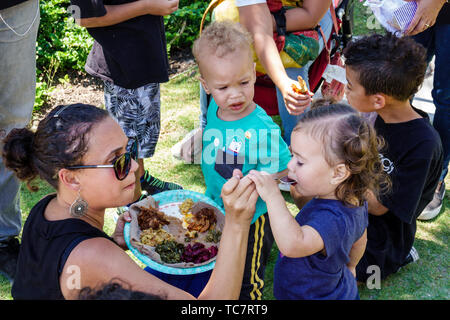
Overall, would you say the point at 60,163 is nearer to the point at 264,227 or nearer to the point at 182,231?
the point at 182,231

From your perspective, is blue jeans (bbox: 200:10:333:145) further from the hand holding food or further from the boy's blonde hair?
the boy's blonde hair

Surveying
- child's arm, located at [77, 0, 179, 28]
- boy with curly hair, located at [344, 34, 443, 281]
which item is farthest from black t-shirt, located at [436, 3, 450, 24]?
child's arm, located at [77, 0, 179, 28]

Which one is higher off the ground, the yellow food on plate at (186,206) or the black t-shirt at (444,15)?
the black t-shirt at (444,15)

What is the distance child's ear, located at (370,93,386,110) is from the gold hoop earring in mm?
1803

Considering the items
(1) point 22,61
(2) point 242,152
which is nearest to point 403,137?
(2) point 242,152

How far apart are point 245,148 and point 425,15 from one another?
1.69 m

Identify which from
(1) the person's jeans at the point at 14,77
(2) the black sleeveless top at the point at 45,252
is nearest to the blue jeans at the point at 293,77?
(1) the person's jeans at the point at 14,77

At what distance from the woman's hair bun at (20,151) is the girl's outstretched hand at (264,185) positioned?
1.04 meters

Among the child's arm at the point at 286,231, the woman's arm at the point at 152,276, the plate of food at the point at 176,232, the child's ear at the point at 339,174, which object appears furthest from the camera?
the plate of food at the point at 176,232

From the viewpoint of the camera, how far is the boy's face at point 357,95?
2.76m

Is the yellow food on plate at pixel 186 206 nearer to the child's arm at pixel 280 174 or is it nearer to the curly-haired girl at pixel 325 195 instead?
the child's arm at pixel 280 174

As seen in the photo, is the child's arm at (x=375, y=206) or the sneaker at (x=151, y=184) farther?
the sneaker at (x=151, y=184)

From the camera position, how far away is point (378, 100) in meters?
2.70
